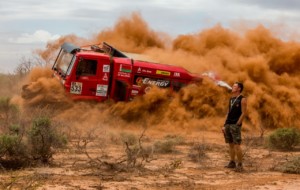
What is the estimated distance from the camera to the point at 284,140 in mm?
13695

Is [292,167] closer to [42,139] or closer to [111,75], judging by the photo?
[42,139]

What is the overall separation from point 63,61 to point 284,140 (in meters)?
8.14

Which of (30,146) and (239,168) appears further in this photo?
(30,146)

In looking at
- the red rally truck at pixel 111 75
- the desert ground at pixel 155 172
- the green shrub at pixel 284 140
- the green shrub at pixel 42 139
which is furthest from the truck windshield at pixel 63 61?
the green shrub at pixel 284 140

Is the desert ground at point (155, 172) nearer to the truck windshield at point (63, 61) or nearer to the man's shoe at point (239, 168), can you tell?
the man's shoe at point (239, 168)

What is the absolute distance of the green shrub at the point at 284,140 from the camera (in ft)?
44.9

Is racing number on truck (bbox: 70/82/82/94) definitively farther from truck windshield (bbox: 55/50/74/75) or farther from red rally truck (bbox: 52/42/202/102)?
truck windshield (bbox: 55/50/74/75)

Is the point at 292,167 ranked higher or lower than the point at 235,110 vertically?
lower

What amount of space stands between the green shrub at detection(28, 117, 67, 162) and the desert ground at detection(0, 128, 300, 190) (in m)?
0.29

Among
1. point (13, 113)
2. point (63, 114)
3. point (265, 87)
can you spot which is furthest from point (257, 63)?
point (13, 113)

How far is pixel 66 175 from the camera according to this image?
9383 millimetres

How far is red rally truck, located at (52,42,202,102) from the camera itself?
17016 millimetres

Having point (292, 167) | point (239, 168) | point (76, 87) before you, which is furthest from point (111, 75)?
point (292, 167)

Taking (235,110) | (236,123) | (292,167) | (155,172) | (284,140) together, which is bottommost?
(155,172)
